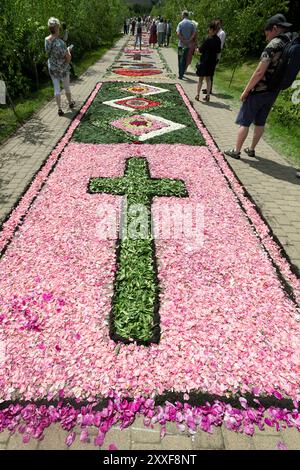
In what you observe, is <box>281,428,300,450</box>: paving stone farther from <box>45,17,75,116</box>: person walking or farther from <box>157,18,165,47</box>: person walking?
<box>157,18,165,47</box>: person walking

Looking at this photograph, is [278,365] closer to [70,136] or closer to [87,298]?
[87,298]

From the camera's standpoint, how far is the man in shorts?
16.1ft

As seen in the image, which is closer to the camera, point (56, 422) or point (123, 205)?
point (56, 422)


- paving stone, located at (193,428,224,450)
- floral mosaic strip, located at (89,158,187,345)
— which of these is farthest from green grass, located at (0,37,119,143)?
paving stone, located at (193,428,224,450)

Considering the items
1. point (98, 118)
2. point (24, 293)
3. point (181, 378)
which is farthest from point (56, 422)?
point (98, 118)

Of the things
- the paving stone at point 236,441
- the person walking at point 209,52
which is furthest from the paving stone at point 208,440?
the person walking at point 209,52

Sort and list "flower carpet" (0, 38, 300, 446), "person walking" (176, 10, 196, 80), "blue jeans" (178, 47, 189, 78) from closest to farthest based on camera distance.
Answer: "flower carpet" (0, 38, 300, 446)
"person walking" (176, 10, 196, 80)
"blue jeans" (178, 47, 189, 78)

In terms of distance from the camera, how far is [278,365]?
2701mm

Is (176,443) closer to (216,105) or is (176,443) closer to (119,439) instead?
(119,439)

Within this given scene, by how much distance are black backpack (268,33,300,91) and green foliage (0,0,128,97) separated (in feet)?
18.8

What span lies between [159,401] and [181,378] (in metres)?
0.26

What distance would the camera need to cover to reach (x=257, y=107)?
18.6 feet

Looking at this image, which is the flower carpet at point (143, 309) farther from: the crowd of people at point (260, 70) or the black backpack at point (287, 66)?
the black backpack at point (287, 66)

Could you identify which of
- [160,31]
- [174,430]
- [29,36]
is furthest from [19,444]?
[160,31]
